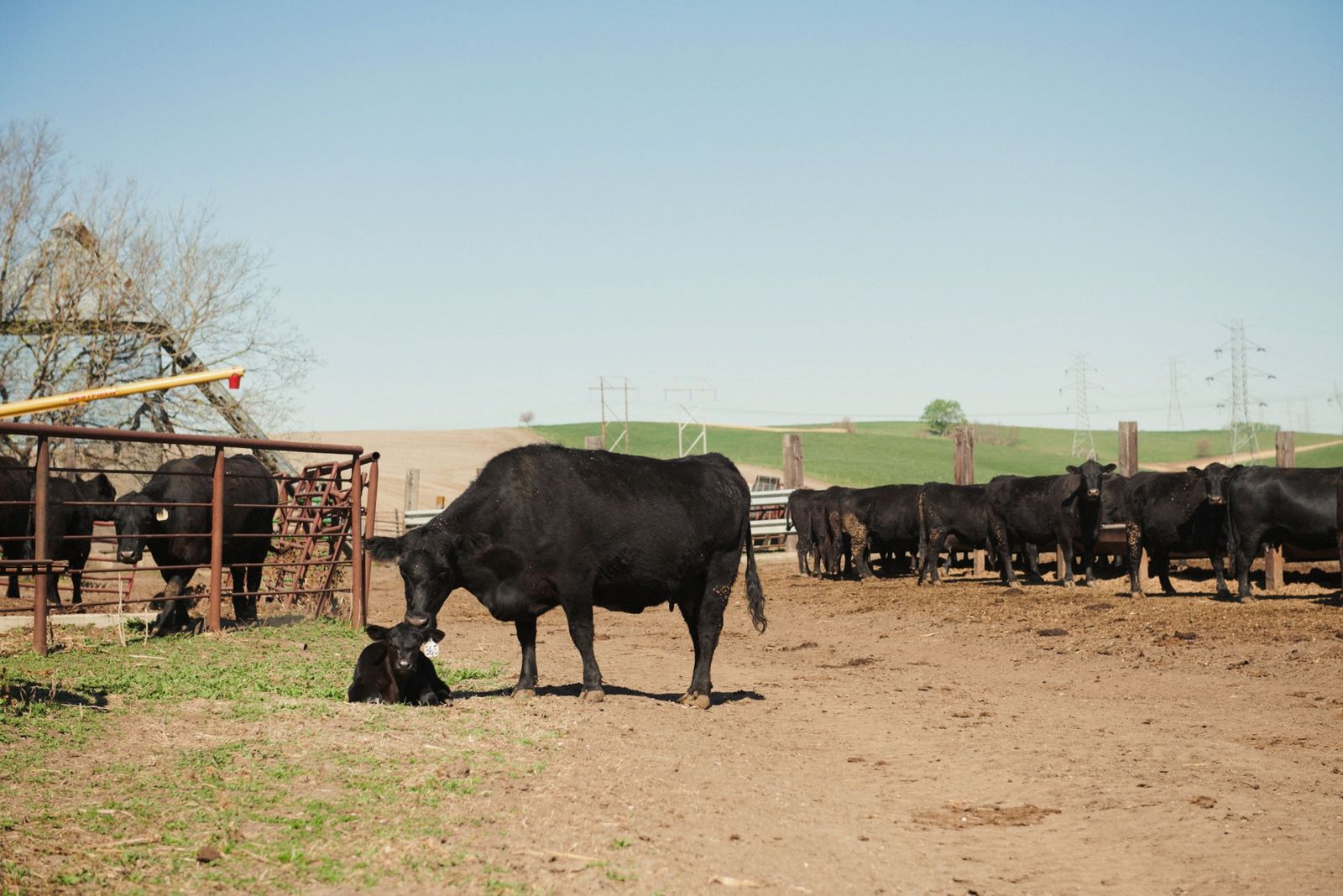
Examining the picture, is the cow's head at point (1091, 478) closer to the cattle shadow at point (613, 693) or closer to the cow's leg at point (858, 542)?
the cow's leg at point (858, 542)

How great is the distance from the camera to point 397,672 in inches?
345

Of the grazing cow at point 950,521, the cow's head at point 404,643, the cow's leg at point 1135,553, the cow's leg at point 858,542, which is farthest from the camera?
Answer: the cow's leg at point 858,542

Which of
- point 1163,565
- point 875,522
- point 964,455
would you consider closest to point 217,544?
point 1163,565

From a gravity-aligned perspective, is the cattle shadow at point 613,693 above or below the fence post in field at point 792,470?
below

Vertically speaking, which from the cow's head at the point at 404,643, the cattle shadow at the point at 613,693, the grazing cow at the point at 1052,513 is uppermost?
the grazing cow at the point at 1052,513

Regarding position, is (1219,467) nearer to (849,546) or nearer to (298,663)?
(849,546)

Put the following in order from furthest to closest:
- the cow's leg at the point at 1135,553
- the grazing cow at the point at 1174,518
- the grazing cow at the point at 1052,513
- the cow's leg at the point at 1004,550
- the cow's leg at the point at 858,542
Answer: the cow's leg at the point at 858,542
the cow's leg at the point at 1004,550
the grazing cow at the point at 1052,513
the cow's leg at the point at 1135,553
the grazing cow at the point at 1174,518

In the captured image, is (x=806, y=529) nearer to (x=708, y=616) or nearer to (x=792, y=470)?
(x=792, y=470)

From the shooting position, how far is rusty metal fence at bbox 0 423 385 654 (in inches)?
415

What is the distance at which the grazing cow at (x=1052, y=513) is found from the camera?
69.8 feet

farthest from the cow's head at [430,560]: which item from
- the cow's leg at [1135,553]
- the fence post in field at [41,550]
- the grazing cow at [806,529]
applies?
the grazing cow at [806,529]

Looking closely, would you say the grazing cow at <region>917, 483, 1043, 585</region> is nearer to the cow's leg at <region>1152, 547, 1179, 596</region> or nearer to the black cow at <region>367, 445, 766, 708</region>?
the cow's leg at <region>1152, 547, 1179, 596</region>

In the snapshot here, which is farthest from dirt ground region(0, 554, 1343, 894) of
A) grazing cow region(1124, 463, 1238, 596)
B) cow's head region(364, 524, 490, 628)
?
grazing cow region(1124, 463, 1238, 596)

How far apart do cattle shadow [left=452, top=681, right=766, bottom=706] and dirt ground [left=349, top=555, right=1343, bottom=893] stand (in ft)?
0.18
